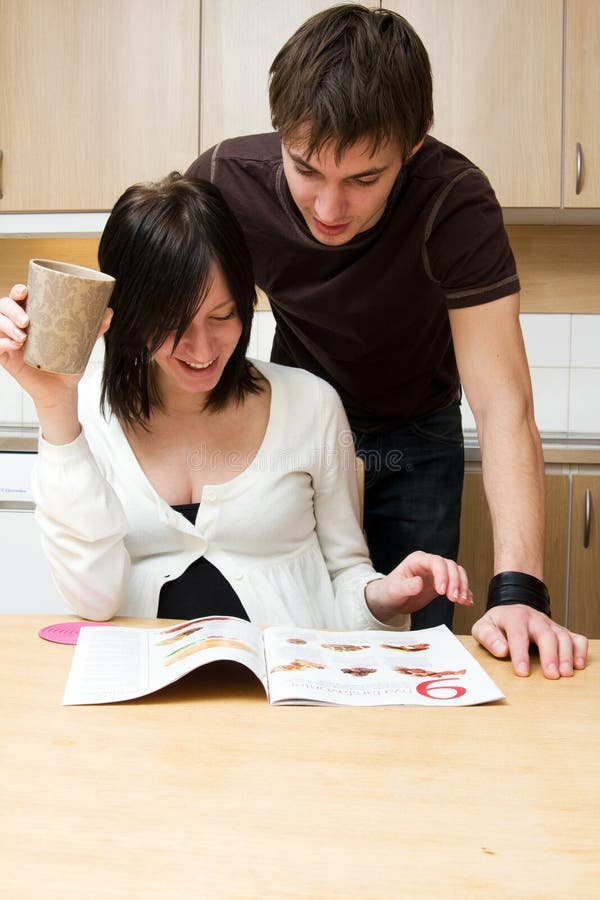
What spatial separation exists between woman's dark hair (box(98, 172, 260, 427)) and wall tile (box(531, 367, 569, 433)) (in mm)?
1673

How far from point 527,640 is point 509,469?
1.12 feet

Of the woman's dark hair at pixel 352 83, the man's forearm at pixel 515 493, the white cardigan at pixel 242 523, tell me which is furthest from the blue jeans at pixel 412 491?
the woman's dark hair at pixel 352 83

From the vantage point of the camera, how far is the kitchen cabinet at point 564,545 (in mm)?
2334

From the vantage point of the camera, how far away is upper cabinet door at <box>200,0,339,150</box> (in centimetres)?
245

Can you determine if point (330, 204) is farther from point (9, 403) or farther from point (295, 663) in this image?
point (9, 403)

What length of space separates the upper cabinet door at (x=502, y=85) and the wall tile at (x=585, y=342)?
0.48 meters

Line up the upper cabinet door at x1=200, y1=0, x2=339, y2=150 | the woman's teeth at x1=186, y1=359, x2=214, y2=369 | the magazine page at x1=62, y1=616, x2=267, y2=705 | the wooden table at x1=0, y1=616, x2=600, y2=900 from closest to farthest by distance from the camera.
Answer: the wooden table at x1=0, y1=616, x2=600, y2=900 < the magazine page at x1=62, y1=616, x2=267, y2=705 < the woman's teeth at x1=186, y1=359, x2=214, y2=369 < the upper cabinet door at x1=200, y1=0, x2=339, y2=150

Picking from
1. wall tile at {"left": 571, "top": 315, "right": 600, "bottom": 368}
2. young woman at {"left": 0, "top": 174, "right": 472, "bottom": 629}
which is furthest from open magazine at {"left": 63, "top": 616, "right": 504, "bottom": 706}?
wall tile at {"left": 571, "top": 315, "right": 600, "bottom": 368}

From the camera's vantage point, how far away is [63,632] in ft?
3.40

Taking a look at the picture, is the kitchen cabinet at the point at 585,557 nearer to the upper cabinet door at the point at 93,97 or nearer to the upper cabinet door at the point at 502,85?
the upper cabinet door at the point at 502,85

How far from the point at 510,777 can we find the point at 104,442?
0.84m

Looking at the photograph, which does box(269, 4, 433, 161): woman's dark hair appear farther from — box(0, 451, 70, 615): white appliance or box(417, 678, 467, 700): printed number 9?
box(0, 451, 70, 615): white appliance

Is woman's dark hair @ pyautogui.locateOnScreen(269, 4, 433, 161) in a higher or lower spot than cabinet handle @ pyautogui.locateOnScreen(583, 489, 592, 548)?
higher

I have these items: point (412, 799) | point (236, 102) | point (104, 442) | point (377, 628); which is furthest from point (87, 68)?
point (412, 799)
